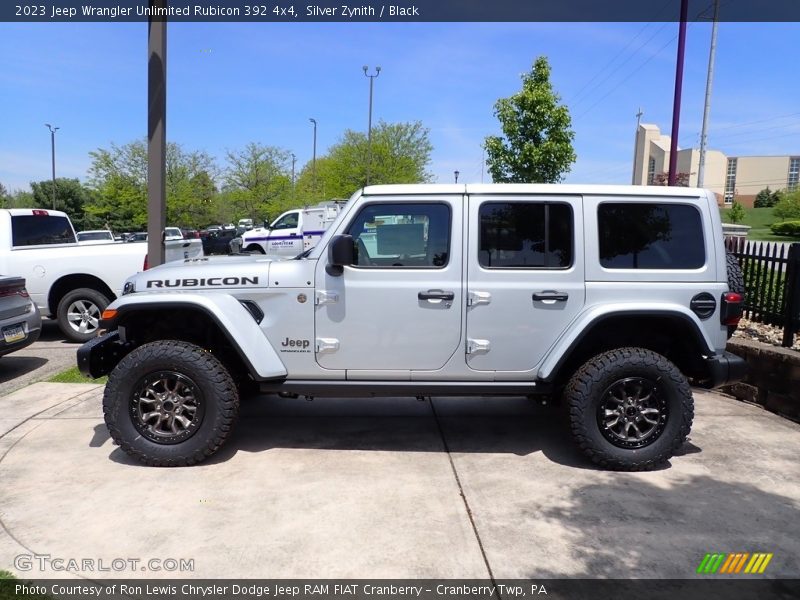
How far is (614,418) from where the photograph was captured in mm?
4316

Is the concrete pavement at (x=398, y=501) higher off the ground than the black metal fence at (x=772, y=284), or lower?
lower

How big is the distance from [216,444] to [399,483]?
1.33 metres

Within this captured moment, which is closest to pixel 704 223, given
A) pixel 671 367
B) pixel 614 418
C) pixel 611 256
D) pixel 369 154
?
pixel 611 256

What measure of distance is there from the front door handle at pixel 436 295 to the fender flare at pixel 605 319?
843 mm

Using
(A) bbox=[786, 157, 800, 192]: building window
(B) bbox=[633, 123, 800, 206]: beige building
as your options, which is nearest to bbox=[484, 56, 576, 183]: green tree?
(B) bbox=[633, 123, 800, 206]: beige building

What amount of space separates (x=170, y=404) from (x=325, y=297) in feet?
4.38

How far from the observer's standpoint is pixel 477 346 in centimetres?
432

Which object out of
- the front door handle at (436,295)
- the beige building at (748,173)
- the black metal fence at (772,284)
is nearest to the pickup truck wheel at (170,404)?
the front door handle at (436,295)

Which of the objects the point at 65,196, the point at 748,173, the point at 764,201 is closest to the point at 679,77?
the point at 65,196

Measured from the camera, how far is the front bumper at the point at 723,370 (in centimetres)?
427

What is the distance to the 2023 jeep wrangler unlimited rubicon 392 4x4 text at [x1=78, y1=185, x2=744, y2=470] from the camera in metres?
4.24

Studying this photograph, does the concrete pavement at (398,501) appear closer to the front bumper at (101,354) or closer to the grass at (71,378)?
the front bumper at (101,354)

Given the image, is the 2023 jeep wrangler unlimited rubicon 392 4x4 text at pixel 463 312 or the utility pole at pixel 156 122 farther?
the utility pole at pixel 156 122

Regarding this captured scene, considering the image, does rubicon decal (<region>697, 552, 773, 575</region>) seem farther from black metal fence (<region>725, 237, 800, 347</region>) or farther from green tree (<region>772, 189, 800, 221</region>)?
green tree (<region>772, 189, 800, 221</region>)
